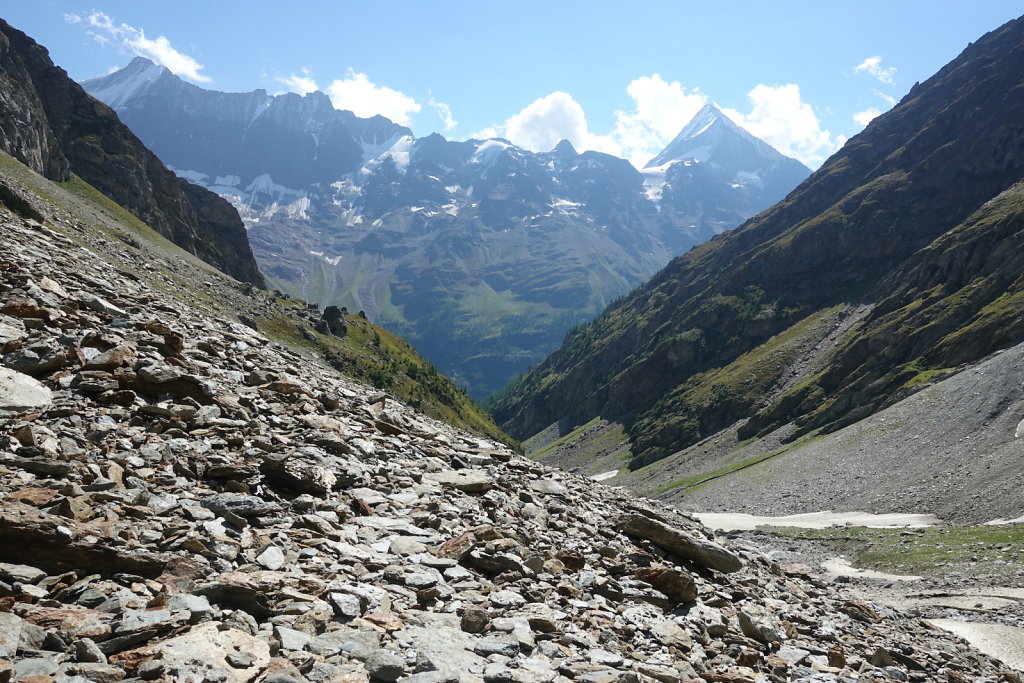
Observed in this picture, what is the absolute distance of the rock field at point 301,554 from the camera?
8.16 metres

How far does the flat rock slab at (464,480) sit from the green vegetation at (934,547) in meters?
45.2

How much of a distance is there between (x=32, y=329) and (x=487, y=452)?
14.3 meters

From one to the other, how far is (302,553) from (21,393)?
24.7 feet

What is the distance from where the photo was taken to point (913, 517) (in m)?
70.2

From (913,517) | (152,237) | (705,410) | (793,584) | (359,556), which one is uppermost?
(705,410)

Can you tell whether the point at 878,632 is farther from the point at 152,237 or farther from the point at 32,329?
the point at 152,237

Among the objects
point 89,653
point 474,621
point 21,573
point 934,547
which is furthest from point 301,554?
point 934,547

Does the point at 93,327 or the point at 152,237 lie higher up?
the point at 152,237

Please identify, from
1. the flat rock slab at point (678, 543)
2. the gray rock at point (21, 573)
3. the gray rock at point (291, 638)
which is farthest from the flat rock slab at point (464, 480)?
the gray rock at point (21, 573)

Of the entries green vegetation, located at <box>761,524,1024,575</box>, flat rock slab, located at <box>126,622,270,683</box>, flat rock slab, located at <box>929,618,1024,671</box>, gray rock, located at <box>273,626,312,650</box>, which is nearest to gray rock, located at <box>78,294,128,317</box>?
→ flat rock slab, located at <box>126,622,270,683</box>

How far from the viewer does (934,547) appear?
53.1m

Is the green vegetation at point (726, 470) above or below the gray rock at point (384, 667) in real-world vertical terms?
above

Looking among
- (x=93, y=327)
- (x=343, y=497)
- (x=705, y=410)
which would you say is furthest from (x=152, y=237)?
(x=705, y=410)

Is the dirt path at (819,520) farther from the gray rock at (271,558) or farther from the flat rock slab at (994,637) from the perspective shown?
the gray rock at (271,558)
